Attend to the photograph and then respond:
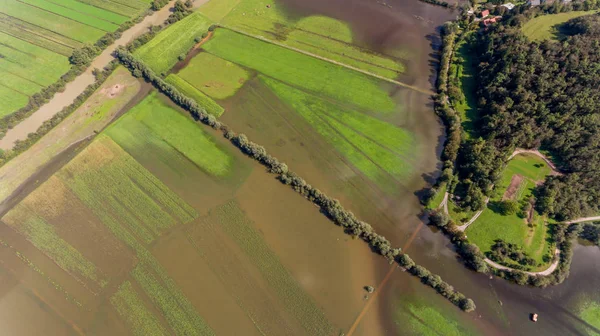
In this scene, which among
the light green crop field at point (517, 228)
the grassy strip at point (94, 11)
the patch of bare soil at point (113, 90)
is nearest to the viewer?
the light green crop field at point (517, 228)

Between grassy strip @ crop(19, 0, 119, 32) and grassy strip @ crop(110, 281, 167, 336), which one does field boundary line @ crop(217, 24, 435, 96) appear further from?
grassy strip @ crop(110, 281, 167, 336)

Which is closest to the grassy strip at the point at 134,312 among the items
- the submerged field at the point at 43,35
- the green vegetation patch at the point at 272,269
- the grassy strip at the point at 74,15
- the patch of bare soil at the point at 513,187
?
the green vegetation patch at the point at 272,269

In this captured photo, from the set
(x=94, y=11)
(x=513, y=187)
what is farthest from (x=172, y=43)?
(x=513, y=187)

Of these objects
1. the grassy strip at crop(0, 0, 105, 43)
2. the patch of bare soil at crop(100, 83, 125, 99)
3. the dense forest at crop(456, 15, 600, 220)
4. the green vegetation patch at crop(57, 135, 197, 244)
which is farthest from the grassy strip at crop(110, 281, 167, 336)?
the grassy strip at crop(0, 0, 105, 43)

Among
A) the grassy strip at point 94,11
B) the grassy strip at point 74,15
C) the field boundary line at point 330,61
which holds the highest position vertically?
the field boundary line at point 330,61

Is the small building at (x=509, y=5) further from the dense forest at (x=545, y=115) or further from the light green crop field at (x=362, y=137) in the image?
the light green crop field at (x=362, y=137)

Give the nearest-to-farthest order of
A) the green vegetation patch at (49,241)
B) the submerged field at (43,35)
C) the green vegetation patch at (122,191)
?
1. the green vegetation patch at (49,241)
2. the green vegetation patch at (122,191)
3. the submerged field at (43,35)
